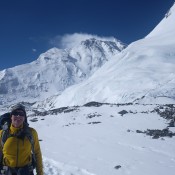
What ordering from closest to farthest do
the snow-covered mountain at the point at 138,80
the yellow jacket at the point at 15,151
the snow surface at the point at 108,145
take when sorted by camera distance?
the yellow jacket at the point at 15,151, the snow surface at the point at 108,145, the snow-covered mountain at the point at 138,80

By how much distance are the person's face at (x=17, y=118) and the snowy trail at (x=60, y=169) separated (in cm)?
759

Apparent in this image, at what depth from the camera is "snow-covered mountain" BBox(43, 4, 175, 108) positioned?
67.6 metres

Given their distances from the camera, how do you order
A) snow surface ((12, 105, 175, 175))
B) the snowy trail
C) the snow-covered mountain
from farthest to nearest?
the snow-covered mountain
snow surface ((12, 105, 175, 175))
the snowy trail

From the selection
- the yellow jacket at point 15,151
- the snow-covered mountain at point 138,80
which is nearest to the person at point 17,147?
the yellow jacket at point 15,151

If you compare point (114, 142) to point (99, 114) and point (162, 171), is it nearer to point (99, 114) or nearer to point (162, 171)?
point (162, 171)

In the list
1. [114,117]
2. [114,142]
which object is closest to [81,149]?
[114,142]

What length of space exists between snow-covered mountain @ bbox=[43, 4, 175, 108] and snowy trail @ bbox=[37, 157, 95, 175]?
35.9m

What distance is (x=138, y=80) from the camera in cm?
8162

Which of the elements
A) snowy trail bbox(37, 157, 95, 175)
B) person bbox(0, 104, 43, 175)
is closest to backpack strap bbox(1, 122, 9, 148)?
person bbox(0, 104, 43, 175)

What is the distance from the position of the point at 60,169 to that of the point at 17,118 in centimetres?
874

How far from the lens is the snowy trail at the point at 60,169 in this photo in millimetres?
14508

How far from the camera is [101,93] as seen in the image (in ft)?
283

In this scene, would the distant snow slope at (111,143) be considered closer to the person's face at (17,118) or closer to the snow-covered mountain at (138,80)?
the person's face at (17,118)

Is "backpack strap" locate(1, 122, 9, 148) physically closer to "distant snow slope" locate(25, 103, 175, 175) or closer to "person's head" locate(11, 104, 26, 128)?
"person's head" locate(11, 104, 26, 128)
